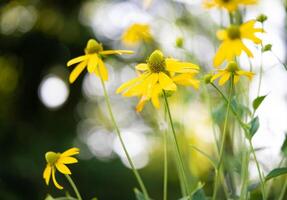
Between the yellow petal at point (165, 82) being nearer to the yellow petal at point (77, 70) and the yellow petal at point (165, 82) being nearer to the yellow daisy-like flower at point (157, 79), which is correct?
the yellow daisy-like flower at point (157, 79)

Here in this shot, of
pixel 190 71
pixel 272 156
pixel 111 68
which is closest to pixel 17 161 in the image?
pixel 111 68

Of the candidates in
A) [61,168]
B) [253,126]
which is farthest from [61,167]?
[253,126]

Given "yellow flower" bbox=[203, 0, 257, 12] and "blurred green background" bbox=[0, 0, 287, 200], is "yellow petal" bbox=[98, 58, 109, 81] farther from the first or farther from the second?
"blurred green background" bbox=[0, 0, 287, 200]

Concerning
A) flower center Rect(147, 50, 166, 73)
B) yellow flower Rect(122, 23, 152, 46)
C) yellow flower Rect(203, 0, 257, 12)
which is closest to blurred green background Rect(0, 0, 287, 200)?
yellow flower Rect(122, 23, 152, 46)

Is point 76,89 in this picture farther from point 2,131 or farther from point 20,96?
point 2,131

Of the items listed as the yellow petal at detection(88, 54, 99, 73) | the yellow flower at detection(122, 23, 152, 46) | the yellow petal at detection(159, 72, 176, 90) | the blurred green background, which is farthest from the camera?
the blurred green background

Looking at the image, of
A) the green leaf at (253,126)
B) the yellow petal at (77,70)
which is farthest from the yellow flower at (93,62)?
the green leaf at (253,126)

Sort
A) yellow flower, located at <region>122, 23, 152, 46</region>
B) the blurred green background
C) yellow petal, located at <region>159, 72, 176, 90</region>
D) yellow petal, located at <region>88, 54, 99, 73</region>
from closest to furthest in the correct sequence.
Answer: yellow petal, located at <region>159, 72, 176, 90</region>
yellow petal, located at <region>88, 54, 99, 73</region>
yellow flower, located at <region>122, 23, 152, 46</region>
the blurred green background
